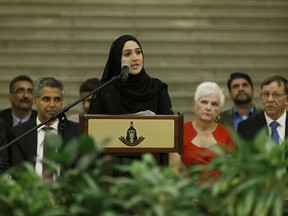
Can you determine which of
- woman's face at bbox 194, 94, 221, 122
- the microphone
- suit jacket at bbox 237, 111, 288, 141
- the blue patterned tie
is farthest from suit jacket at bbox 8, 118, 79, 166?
the blue patterned tie

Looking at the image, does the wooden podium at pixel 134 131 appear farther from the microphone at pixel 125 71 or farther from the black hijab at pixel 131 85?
the black hijab at pixel 131 85

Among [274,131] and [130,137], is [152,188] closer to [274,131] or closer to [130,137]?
[130,137]

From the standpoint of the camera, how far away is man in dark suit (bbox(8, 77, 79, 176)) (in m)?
6.85

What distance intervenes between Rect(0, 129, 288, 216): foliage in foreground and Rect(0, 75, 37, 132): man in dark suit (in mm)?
5756

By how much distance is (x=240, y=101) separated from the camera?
923cm

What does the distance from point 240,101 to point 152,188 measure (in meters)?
5.95

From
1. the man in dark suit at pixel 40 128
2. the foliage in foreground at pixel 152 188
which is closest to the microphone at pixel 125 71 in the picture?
the man in dark suit at pixel 40 128

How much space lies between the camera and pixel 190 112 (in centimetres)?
1141

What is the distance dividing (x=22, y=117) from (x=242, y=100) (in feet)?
6.51

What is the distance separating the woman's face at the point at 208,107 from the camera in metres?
7.08

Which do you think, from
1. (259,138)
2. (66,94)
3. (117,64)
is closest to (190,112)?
(66,94)

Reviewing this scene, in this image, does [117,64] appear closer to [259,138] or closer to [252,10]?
[259,138]

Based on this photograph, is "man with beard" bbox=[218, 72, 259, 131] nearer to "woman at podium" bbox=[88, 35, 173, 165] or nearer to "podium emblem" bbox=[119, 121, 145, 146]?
"woman at podium" bbox=[88, 35, 173, 165]

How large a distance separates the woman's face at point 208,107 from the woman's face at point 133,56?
1.09 meters
